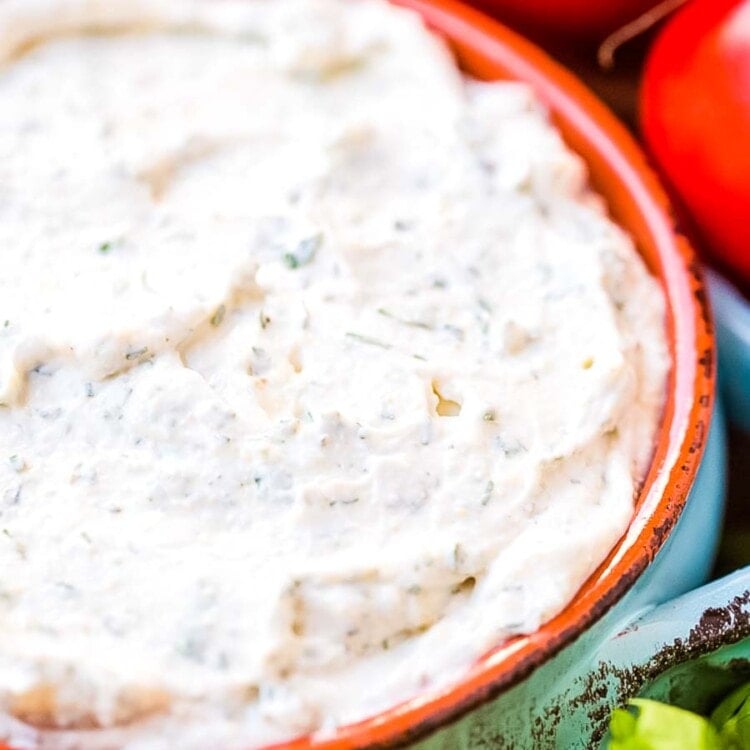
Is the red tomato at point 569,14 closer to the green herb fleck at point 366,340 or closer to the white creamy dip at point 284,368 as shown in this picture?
the white creamy dip at point 284,368

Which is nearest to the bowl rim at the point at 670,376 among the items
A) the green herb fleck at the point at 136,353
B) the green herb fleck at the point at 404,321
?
the green herb fleck at the point at 404,321

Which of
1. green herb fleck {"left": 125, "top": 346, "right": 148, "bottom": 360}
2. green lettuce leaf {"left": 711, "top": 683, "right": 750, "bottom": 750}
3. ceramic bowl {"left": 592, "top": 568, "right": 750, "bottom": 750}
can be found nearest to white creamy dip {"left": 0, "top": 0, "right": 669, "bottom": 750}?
green herb fleck {"left": 125, "top": 346, "right": 148, "bottom": 360}

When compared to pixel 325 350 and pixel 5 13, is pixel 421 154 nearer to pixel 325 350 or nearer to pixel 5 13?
pixel 325 350

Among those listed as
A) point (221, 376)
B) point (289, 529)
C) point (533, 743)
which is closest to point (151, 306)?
point (221, 376)

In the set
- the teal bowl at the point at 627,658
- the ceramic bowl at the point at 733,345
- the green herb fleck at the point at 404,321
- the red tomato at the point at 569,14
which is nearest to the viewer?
the teal bowl at the point at 627,658

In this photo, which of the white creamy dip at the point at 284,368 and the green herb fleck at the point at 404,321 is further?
the green herb fleck at the point at 404,321

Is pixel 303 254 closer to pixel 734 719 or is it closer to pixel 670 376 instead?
pixel 670 376

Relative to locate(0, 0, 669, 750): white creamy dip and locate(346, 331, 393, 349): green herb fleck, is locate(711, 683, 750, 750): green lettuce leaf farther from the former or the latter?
locate(346, 331, 393, 349): green herb fleck
